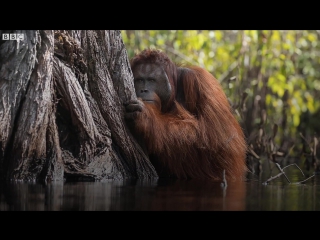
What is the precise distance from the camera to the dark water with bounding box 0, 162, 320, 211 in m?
3.37

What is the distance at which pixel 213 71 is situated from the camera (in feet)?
36.6

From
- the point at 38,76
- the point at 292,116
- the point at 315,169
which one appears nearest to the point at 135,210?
the point at 38,76

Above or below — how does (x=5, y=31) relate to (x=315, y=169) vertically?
above

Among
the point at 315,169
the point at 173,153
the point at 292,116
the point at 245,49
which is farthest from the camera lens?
the point at 292,116

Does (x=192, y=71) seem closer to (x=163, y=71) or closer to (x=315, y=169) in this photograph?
(x=163, y=71)

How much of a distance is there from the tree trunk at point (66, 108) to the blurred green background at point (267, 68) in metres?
3.75

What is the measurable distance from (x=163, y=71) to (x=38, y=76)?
1578mm

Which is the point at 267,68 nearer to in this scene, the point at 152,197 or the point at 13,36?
the point at 13,36

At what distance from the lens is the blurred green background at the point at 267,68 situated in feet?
30.5

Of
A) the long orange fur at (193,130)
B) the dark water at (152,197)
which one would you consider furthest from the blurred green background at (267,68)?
the dark water at (152,197)

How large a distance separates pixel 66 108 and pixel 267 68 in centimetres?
561

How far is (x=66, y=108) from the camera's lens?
16.3 feet

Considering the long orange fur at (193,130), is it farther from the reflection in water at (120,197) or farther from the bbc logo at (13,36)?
the bbc logo at (13,36)

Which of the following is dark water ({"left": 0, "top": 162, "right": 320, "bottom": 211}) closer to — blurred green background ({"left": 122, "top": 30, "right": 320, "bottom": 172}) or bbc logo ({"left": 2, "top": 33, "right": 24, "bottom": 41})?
bbc logo ({"left": 2, "top": 33, "right": 24, "bottom": 41})
